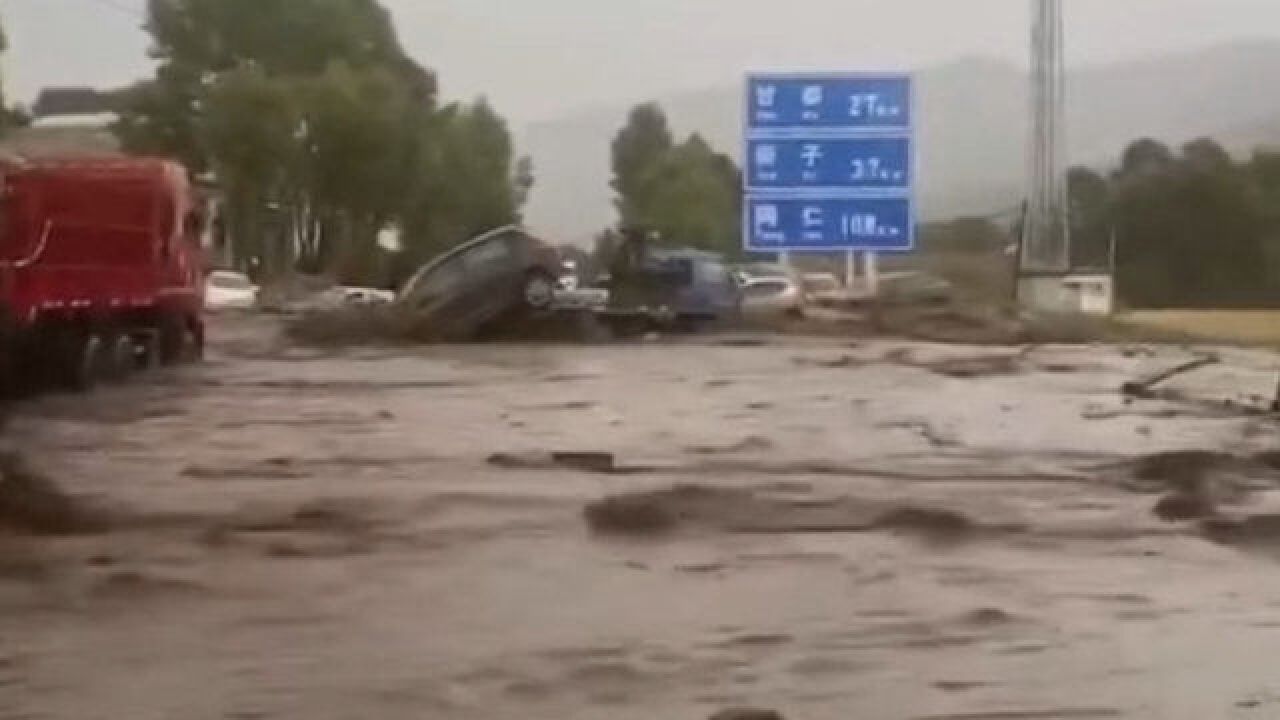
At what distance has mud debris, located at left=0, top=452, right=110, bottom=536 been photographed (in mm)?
11672

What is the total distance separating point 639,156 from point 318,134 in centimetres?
666

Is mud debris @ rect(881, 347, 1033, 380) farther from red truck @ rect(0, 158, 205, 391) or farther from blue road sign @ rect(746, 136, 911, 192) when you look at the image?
red truck @ rect(0, 158, 205, 391)

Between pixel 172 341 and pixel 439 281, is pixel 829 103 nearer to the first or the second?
pixel 439 281

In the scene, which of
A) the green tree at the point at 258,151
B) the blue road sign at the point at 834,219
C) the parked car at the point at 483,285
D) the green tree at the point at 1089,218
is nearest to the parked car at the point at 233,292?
the green tree at the point at 258,151

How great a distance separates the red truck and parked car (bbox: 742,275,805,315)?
1258 centimetres

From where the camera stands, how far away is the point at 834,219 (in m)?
38.2

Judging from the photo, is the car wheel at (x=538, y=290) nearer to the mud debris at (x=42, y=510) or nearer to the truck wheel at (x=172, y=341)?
the truck wheel at (x=172, y=341)

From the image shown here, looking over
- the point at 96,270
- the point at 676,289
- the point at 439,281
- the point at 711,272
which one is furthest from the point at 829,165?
the point at 96,270

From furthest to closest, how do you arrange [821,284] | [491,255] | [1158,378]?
1. [821,284]
2. [491,255]
3. [1158,378]

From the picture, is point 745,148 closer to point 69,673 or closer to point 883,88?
point 883,88

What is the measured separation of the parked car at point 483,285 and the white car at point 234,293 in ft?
25.0

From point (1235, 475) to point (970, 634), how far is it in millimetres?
6220

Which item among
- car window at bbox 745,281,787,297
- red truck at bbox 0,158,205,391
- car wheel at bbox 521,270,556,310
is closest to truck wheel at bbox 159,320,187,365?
red truck at bbox 0,158,205,391

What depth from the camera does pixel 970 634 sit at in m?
8.46
